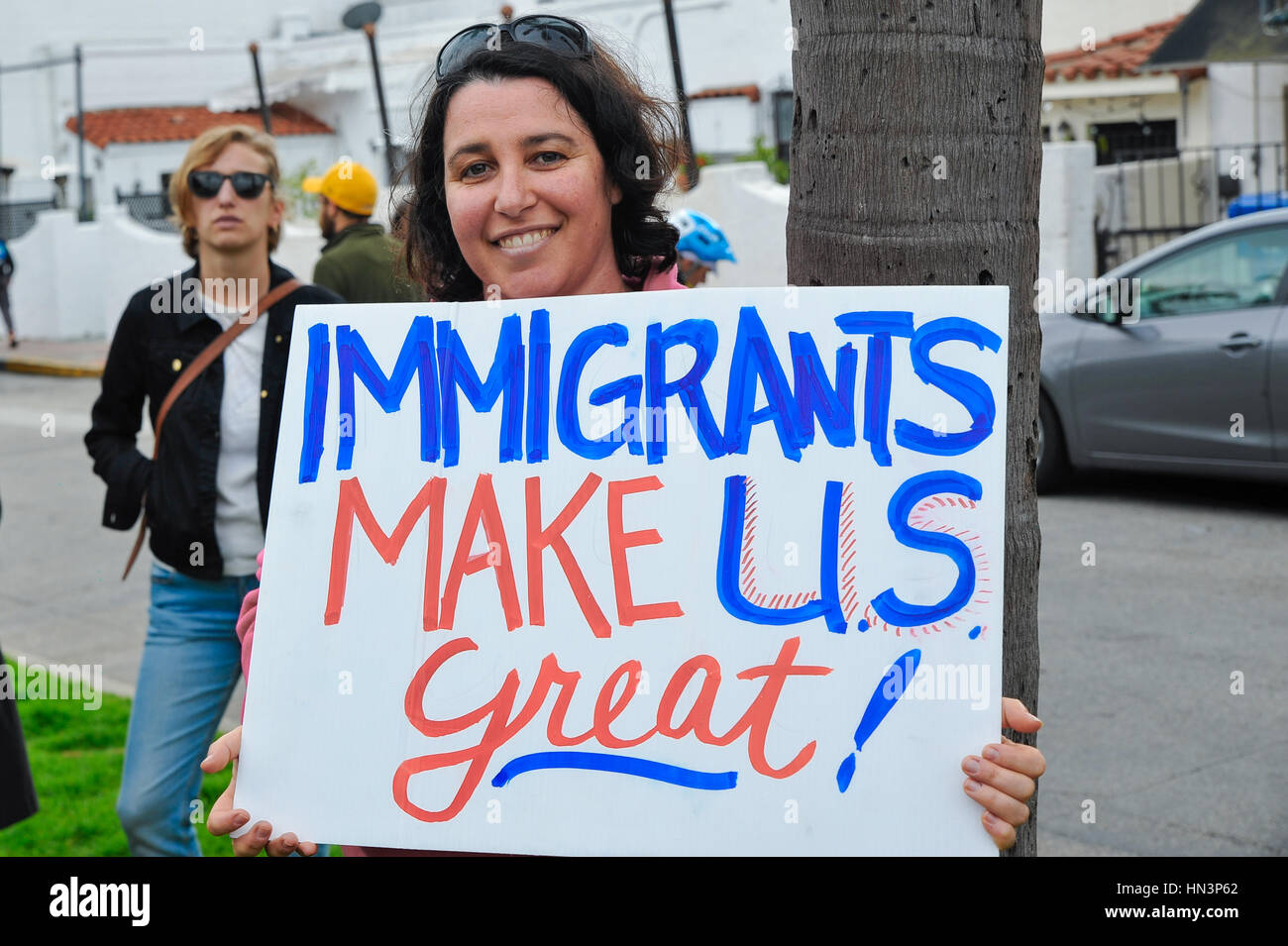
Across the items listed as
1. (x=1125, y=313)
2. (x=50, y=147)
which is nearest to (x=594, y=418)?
(x=1125, y=313)

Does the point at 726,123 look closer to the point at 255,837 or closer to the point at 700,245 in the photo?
the point at 700,245

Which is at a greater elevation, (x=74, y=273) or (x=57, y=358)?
(x=74, y=273)

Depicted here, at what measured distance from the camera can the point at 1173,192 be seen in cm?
1620

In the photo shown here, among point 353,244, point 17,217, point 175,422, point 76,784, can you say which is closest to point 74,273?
point 17,217

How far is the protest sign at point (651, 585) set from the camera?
181cm

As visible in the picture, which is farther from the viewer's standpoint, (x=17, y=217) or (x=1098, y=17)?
(x=17, y=217)

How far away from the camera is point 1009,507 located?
216 cm

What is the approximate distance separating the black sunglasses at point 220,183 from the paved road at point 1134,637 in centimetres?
258

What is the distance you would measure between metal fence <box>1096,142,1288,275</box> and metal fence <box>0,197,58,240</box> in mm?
18130

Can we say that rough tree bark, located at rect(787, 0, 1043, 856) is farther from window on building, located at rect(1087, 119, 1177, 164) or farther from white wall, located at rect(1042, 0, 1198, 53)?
white wall, located at rect(1042, 0, 1198, 53)

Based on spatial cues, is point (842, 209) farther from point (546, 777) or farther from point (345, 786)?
point (345, 786)

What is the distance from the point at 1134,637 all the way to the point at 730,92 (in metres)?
19.5

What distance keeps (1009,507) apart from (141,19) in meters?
35.8

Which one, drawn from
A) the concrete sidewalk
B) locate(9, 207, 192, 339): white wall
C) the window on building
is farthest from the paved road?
locate(9, 207, 192, 339): white wall
